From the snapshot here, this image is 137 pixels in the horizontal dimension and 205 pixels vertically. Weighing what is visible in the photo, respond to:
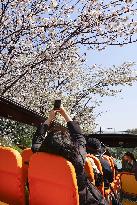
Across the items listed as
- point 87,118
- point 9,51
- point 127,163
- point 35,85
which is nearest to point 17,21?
point 9,51

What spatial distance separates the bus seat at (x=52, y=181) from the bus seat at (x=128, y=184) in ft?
11.4

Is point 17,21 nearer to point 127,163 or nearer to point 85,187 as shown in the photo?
point 127,163

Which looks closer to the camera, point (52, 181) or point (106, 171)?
point (52, 181)

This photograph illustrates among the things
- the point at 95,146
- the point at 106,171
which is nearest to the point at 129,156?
the point at 106,171

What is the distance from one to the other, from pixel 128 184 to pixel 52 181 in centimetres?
372

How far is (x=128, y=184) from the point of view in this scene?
7523 millimetres

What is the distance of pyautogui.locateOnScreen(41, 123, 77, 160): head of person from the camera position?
13.7 ft

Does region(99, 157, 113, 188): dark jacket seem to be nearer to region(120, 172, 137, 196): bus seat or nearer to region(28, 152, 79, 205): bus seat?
region(120, 172, 137, 196): bus seat

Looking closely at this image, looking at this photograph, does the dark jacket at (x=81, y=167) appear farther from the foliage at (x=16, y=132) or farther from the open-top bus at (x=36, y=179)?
the foliage at (x=16, y=132)

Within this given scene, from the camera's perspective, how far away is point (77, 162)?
4180 mm

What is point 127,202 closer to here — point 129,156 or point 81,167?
point 129,156

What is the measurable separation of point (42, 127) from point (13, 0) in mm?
6043

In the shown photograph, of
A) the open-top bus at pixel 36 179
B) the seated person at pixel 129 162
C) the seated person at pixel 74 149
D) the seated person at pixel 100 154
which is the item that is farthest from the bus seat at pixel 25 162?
the seated person at pixel 129 162

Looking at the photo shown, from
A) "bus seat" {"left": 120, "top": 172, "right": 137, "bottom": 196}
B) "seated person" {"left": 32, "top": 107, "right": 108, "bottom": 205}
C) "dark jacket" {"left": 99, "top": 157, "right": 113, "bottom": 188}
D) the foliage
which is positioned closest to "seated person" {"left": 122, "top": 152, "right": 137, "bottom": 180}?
"bus seat" {"left": 120, "top": 172, "right": 137, "bottom": 196}
